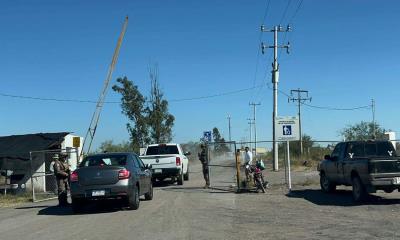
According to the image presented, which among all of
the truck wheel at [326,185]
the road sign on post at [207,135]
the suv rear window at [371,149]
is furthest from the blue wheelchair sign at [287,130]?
the road sign on post at [207,135]

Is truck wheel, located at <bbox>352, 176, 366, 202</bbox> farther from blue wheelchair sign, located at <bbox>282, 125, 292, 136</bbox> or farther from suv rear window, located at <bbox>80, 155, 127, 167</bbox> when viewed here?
suv rear window, located at <bbox>80, 155, 127, 167</bbox>

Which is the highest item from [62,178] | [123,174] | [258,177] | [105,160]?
[105,160]

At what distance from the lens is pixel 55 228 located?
12.9 m

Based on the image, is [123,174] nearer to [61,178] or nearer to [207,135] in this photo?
[61,178]

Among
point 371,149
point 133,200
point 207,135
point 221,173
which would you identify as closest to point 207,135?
point 207,135

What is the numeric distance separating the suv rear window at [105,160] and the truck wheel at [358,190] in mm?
6923

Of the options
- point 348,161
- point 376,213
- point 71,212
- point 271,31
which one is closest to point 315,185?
point 348,161

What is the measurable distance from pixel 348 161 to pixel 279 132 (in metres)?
3.87

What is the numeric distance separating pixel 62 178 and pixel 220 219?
722 cm

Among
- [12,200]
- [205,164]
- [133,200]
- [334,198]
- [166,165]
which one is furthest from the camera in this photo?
[166,165]

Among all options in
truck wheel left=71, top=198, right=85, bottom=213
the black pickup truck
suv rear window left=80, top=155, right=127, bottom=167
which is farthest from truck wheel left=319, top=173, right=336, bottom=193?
truck wheel left=71, top=198, right=85, bottom=213

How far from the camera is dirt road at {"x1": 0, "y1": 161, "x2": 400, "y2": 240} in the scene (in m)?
11.4

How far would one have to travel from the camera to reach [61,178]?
61.3ft

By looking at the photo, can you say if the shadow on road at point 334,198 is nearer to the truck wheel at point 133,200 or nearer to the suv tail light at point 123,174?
the truck wheel at point 133,200
